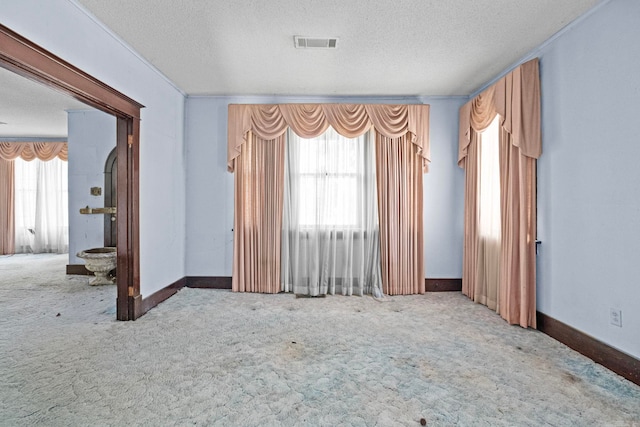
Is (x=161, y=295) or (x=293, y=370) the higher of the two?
(x=161, y=295)

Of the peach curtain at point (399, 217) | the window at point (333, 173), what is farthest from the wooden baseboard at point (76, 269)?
the peach curtain at point (399, 217)

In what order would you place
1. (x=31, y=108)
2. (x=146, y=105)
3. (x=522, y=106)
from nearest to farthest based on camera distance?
(x=522, y=106), (x=146, y=105), (x=31, y=108)

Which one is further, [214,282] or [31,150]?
[31,150]

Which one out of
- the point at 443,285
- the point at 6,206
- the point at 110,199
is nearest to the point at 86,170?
the point at 110,199

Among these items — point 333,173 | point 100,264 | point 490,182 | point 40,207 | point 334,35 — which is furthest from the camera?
point 40,207

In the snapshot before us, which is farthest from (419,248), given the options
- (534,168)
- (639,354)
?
(639,354)

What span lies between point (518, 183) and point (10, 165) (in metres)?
9.45

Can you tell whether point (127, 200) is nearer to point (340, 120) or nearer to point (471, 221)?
point (340, 120)

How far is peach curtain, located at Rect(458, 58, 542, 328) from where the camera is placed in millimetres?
2861

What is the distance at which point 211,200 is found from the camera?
13.9 ft

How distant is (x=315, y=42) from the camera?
280cm

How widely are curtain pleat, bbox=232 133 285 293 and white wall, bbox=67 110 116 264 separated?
2674 mm

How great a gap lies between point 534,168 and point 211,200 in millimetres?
3721

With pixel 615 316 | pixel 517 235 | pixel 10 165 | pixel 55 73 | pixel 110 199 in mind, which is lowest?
pixel 615 316
